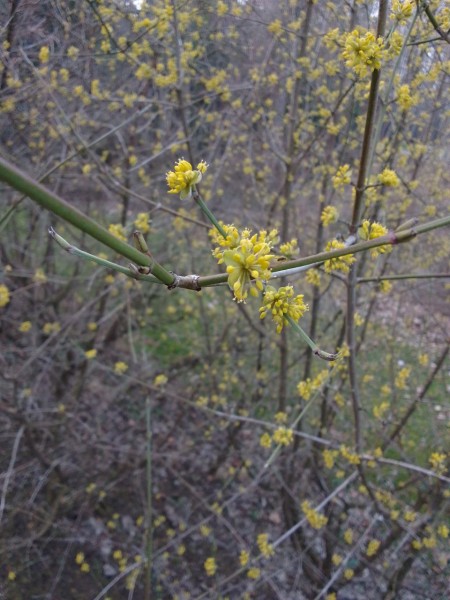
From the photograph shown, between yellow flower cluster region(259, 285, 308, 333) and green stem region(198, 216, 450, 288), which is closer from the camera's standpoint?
green stem region(198, 216, 450, 288)

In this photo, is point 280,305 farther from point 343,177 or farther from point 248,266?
point 343,177

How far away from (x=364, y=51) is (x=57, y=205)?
140 cm

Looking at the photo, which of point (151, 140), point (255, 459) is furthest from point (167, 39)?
point (255, 459)

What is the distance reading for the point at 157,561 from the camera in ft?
14.6

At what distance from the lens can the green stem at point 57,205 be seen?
1.91 feet

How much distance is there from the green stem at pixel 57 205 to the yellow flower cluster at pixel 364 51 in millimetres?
1251

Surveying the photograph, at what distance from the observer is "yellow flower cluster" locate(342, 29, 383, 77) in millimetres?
1602

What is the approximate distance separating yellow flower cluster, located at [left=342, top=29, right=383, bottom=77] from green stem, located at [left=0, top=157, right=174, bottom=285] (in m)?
1.25

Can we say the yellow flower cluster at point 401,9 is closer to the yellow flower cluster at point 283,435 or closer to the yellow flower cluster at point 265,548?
the yellow flower cluster at point 283,435

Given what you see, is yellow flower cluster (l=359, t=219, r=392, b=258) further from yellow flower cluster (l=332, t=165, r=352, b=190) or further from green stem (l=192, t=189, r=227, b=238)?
green stem (l=192, t=189, r=227, b=238)

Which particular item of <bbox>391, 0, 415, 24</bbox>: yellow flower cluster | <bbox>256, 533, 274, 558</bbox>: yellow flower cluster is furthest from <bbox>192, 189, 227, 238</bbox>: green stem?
<bbox>256, 533, 274, 558</bbox>: yellow flower cluster

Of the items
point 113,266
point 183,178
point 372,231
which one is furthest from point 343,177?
point 113,266

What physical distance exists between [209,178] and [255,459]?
3.14 meters

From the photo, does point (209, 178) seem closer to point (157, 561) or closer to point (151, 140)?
point (151, 140)
